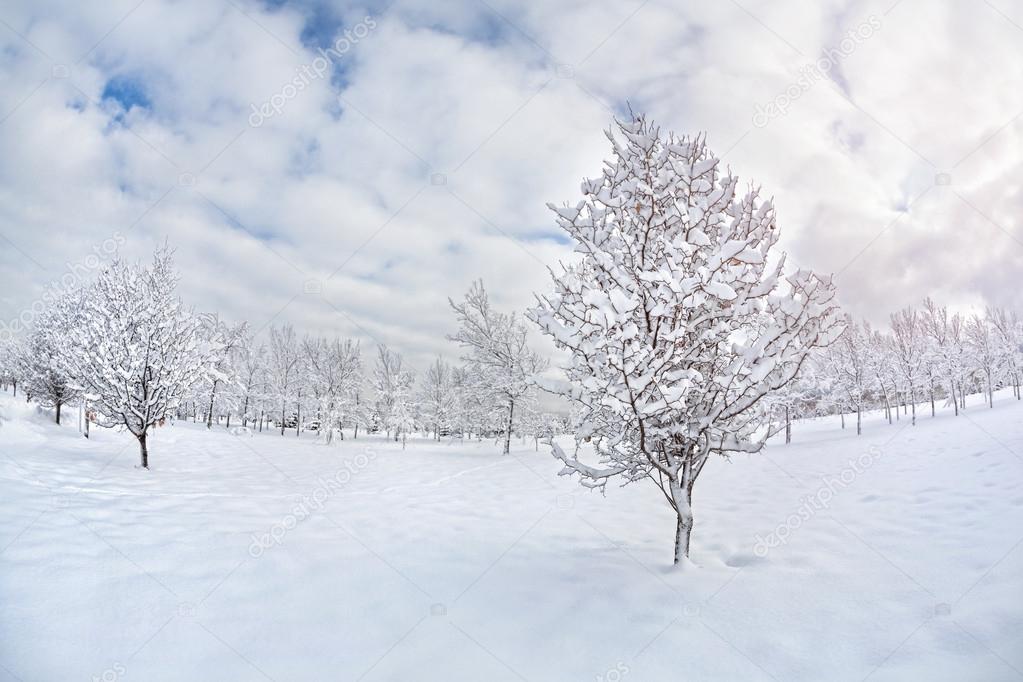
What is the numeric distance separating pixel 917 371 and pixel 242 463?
39.9 m

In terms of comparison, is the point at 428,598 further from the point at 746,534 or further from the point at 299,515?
the point at 746,534

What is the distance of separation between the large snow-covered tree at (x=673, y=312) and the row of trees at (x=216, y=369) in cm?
102

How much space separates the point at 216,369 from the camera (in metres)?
33.1

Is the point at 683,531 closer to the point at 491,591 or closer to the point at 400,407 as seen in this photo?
the point at 491,591

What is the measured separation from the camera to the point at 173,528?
19.5ft

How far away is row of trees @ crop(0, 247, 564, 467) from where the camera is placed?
12.5m

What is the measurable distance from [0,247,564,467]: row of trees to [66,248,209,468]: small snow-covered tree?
0.10 ft

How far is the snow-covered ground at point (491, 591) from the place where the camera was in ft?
11.9

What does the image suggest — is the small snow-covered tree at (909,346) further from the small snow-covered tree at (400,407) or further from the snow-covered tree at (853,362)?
the small snow-covered tree at (400,407)

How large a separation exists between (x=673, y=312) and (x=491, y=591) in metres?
3.54

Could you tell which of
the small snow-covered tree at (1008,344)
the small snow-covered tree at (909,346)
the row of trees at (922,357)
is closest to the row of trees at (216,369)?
the row of trees at (922,357)

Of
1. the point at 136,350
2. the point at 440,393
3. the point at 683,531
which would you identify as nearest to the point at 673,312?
the point at 683,531

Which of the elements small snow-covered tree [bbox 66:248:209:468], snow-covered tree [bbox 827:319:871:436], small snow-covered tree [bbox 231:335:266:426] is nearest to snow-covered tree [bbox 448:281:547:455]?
small snow-covered tree [bbox 66:248:209:468]

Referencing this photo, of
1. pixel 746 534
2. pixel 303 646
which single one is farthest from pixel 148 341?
pixel 746 534
